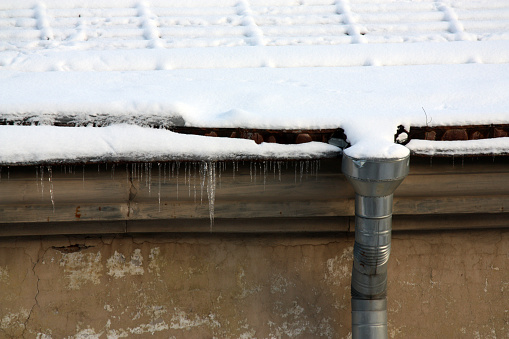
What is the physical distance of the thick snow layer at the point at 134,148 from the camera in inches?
89.3

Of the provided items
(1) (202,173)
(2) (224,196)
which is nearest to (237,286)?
(2) (224,196)

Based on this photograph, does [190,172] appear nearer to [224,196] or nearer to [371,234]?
[224,196]

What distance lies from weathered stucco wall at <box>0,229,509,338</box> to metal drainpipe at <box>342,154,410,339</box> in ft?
1.20

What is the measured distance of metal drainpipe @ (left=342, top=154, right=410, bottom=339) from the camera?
7.30ft

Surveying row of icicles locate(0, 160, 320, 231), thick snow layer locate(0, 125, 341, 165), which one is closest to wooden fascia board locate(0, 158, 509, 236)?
row of icicles locate(0, 160, 320, 231)

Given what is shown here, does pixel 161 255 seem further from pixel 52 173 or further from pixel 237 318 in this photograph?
pixel 52 173

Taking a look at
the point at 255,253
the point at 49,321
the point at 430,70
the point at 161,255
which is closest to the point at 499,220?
the point at 430,70

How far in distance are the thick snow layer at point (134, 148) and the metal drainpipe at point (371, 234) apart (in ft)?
0.60

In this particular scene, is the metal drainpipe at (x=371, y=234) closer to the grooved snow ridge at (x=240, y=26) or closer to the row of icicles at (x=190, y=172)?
the row of icicles at (x=190, y=172)

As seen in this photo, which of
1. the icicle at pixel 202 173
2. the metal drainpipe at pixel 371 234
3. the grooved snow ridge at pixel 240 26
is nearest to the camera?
the metal drainpipe at pixel 371 234

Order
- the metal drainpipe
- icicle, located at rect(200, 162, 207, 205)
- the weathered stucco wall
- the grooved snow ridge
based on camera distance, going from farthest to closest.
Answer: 1. the grooved snow ridge
2. the weathered stucco wall
3. icicle, located at rect(200, 162, 207, 205)
4. the metal drainpipe

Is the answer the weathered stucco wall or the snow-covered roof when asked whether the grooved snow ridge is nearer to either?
the snow-covered roof

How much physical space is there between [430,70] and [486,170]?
31.2 inches

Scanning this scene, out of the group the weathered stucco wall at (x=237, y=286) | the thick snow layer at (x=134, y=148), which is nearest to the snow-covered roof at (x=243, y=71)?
the thick snow layer at (x=134, y=148)
